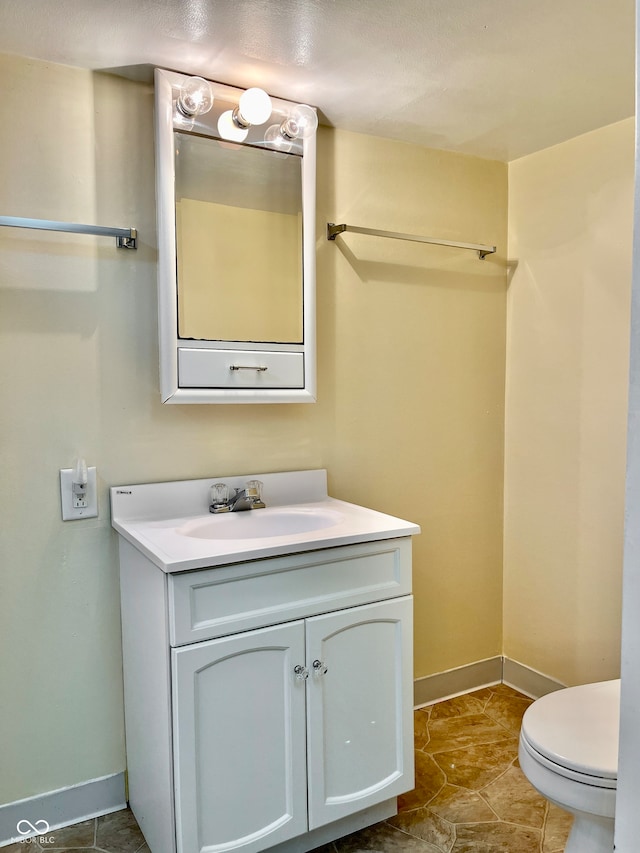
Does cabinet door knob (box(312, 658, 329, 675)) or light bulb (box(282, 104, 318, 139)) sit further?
light bulb (box(282, 104, 318, 139))

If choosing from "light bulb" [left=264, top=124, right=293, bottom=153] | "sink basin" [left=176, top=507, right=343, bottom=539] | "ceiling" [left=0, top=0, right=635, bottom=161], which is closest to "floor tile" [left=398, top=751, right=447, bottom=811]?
"sink basin" [left=176, top=507, right=343, bottom=539]

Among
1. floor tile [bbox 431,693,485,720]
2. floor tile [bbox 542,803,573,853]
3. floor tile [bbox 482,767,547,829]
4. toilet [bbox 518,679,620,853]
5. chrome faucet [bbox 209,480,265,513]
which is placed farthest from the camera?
floor tile [bbox 431,693,485,720]

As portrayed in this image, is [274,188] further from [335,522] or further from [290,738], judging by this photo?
[290,738]

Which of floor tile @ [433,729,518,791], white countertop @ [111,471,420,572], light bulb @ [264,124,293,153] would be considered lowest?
floor tile @ [433,729,518,791]

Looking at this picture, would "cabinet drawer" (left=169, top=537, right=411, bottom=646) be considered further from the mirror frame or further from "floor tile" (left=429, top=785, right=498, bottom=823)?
"floor tile" (left=429, top=785, right=498, bottom=823)

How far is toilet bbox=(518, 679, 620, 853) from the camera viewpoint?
1.34 m

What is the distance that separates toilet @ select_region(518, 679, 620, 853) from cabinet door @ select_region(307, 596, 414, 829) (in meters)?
0.35

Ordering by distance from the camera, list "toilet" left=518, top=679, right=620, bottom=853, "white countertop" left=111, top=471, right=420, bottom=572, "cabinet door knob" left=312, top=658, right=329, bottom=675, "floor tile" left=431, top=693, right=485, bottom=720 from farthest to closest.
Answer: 1. "floor tile" left=431, top=693, right=485, bottom=720
2. "cabinet door knob" left=312, top=658, right=329, bottom=675
3. "white countertop" left=111, top=471, right=420, bottom=572
4. "toilet" left=518, top=679, right=620, bottom=853

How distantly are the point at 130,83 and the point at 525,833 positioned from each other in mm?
2371

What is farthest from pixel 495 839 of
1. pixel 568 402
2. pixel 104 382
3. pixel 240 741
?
pixel 104 382

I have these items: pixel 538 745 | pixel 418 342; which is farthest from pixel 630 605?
pixel 418 342

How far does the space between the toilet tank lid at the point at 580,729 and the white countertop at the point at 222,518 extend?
0.56m

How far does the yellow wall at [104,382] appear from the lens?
1670 mm

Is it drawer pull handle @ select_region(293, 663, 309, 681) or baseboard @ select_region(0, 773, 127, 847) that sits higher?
drawer pull handle @ select_region(293, 663, 309, 681)
